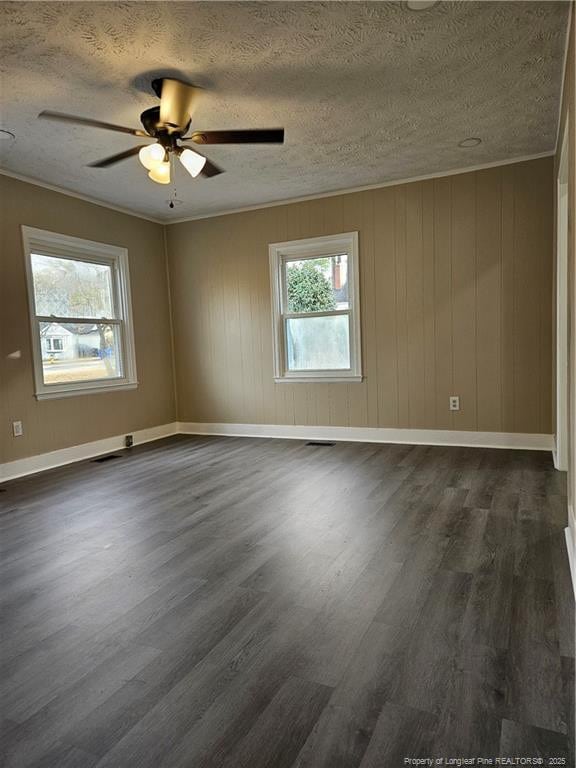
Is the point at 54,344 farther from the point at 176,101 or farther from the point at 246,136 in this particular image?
the point at 246,136

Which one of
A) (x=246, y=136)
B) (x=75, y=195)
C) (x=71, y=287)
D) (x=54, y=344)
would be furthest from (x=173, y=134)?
(x=54, y=344)

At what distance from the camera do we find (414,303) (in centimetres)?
480

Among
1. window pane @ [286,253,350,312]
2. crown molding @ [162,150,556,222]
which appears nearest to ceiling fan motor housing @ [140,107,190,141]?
crown molding @ [162,150,556,222]

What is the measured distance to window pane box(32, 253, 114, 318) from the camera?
4484 millimetres

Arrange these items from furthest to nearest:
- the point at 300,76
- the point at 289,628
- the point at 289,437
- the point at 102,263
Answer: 1. the point at 289,437
2. the point at 102,263
3. the point at 300,76
4. the point at 289,628

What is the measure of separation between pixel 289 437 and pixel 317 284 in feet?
5.76

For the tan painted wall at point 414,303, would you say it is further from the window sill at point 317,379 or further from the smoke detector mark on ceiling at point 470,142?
the smoke detector mark on ceiling at point 470,142

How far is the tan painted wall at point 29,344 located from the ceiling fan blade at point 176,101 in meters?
2.10

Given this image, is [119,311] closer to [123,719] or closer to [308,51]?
[308,51]

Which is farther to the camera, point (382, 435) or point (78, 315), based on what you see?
point (382, 435)

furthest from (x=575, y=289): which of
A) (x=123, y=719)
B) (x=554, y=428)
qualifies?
(x=554, y=428)

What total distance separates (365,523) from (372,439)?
2373 mm

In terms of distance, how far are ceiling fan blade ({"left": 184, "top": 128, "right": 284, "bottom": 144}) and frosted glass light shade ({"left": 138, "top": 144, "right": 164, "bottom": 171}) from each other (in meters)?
0.24

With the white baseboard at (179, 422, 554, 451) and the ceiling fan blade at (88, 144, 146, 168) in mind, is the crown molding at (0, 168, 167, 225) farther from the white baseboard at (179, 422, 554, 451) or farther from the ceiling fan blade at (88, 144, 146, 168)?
the white baseboard at (179, 422, 554, 451)
